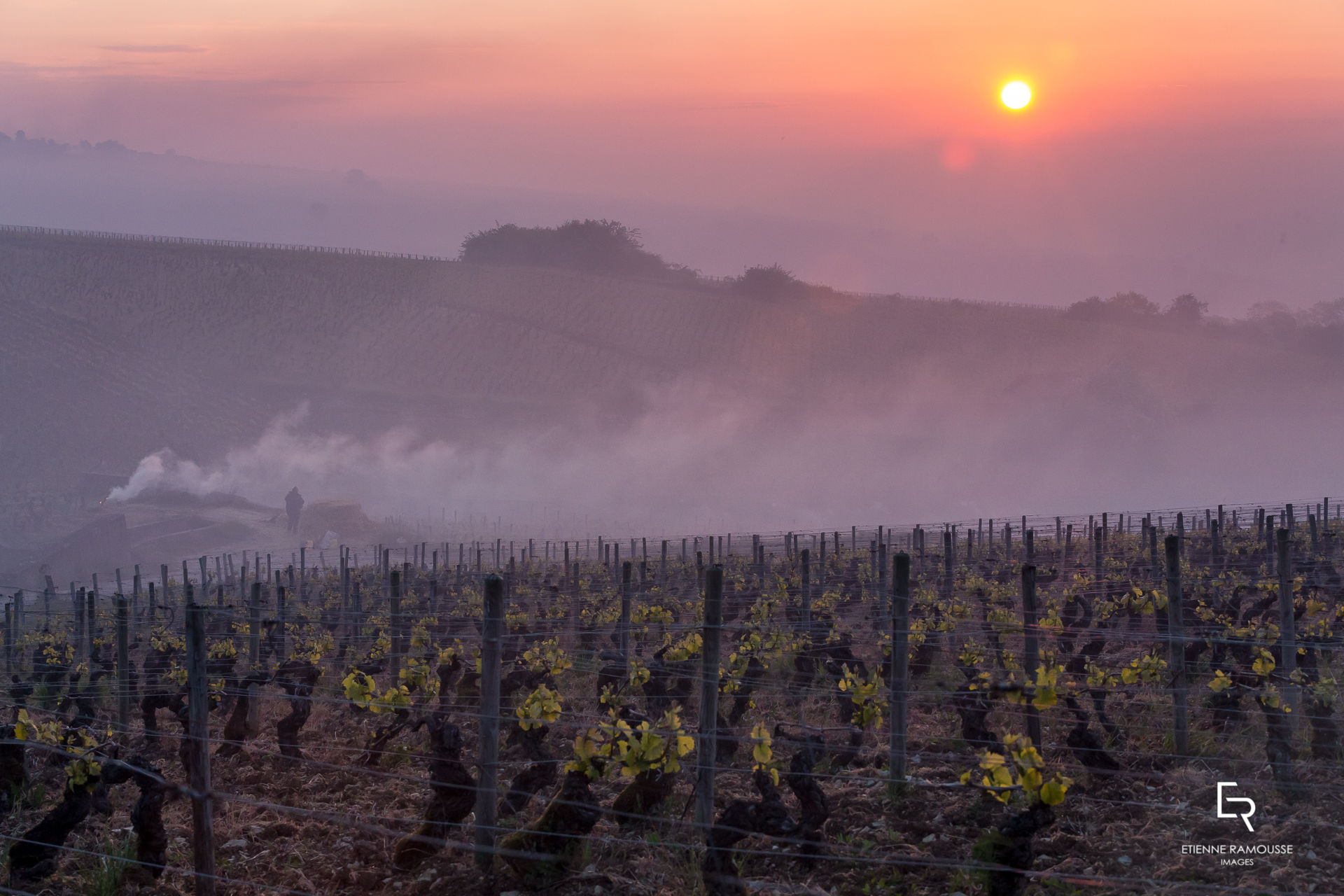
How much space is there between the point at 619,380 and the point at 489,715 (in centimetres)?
8106

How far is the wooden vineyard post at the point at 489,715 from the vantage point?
673cm

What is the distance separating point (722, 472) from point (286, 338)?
36.9 metres

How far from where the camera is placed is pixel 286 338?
277 feet

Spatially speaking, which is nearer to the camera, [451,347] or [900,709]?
[900,709]

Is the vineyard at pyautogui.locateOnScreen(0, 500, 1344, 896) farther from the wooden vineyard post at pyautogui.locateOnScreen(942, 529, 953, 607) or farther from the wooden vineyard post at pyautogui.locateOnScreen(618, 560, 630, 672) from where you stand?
the wooden vineyard post at pyautogui.locateOnScreen(942, 529, 953, 607)

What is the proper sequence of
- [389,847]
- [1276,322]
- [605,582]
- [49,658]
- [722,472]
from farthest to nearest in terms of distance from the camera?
1. [1276,322]
2. [722,472]
3. [605,582]
4. [49,658]
5. [389,847]

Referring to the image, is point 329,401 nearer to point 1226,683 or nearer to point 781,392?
point 781,392

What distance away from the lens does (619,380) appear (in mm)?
87375

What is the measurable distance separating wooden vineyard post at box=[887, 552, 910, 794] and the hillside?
189ft

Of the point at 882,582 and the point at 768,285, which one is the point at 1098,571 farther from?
the point at 768,285

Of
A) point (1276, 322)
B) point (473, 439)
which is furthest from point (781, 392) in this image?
point (1276, 322)

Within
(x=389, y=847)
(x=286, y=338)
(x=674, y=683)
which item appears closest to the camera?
(x=389, y=847)

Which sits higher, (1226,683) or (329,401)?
(329,401)

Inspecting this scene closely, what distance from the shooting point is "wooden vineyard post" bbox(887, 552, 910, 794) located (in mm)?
7914
